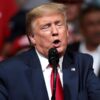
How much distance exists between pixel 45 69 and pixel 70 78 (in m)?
0.14

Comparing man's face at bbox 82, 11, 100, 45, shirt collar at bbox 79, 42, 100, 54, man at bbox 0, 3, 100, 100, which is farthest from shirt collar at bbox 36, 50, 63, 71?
man's face at bbox 82, 11, 100, 45

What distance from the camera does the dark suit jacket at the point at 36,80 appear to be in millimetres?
2535

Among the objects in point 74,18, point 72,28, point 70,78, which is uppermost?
point 70,78

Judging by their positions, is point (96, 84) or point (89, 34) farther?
point (89, 34)

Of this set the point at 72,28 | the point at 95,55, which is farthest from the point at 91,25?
the point at 72,28

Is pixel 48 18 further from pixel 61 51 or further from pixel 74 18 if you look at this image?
pixel 74 18

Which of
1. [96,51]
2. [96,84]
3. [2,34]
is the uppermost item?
[96,84]

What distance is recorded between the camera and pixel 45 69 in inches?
103

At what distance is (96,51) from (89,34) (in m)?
0.29

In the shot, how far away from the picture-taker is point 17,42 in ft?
14.8

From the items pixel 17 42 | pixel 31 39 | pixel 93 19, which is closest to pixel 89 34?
pixel 93 19

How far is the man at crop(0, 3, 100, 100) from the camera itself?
100 inches

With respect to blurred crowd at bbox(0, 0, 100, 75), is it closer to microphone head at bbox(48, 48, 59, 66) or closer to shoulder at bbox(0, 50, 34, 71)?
shoulder at bbox(0, 50, 34, 71)

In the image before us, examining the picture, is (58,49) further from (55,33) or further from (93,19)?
(93,19)
